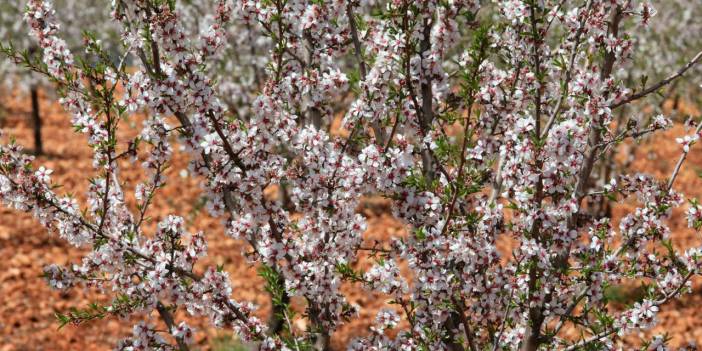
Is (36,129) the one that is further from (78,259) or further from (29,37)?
(78,259)

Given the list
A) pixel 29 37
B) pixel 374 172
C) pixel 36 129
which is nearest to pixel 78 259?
pixel 36 129

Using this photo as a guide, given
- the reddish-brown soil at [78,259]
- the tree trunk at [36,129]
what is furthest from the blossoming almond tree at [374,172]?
the tree trunk at [36,129]

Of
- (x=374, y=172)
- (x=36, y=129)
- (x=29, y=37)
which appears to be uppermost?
(x=29, y=37)

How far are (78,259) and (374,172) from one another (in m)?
8.83

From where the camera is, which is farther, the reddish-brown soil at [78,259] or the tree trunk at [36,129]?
the tree trunk at [36,129]

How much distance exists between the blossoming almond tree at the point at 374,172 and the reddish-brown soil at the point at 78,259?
12.8 ft

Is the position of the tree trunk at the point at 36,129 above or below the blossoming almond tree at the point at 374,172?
above

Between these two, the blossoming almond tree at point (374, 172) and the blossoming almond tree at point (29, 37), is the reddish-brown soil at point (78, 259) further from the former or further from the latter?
the blossoming almond tree at point (374, 172)

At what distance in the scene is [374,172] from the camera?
140 inches

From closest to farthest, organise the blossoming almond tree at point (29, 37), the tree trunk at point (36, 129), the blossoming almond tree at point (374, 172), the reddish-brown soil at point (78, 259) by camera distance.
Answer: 1. the blossoming almond tree at point (374, 172)
2. the reddish-brown soil at point (78, 259)
3. the tree trunk at point (36, 129)
4. the blossoming almond tree at point (29, 37)

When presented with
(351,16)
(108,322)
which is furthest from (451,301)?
(108,322)

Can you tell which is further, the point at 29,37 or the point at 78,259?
the point at 29,37

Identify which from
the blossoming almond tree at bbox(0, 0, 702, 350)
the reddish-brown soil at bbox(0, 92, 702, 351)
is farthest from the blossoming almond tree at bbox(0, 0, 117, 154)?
the blossoming almond tree at bbox(0, 0, 702, 350)

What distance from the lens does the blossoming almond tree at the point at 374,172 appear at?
3545 millimetres
